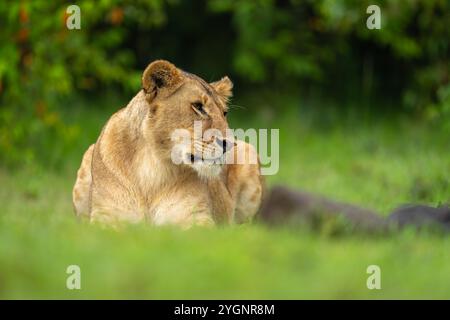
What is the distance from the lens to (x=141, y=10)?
37.1ft

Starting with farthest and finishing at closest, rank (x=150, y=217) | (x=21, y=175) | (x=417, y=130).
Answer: (x=417, y=130)
(x=21, y=175)
(x=150, y=217)

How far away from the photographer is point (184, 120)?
6.74 m

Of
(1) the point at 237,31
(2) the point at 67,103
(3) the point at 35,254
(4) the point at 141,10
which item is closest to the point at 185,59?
(1) the point at 237,31

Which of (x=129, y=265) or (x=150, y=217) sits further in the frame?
(x=150, y=217)

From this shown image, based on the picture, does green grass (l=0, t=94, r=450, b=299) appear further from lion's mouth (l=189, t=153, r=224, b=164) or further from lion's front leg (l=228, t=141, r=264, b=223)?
lion's front leg (l=228, t=141, r=264, b=223)

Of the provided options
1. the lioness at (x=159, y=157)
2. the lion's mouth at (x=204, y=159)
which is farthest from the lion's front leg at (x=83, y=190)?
the lion's mouth at (x=204, y=159)

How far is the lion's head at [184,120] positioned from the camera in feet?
21.9

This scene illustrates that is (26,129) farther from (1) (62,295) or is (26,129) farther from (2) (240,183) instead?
(1) (62,295)

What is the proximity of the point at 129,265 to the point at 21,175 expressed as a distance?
579 cm

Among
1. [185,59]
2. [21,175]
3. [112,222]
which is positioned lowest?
[112,222]

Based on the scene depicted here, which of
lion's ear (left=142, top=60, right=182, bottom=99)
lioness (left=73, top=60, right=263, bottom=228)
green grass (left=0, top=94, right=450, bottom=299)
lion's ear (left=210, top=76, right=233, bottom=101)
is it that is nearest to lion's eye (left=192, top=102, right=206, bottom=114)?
lioness (left=73, top=60, right=263, bottom=228)

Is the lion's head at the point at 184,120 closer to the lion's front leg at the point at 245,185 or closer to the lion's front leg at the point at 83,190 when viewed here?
the lion's front leg at the point at 83,190

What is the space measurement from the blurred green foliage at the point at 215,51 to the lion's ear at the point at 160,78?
3.14 meters

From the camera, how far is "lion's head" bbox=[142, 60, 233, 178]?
666cm
